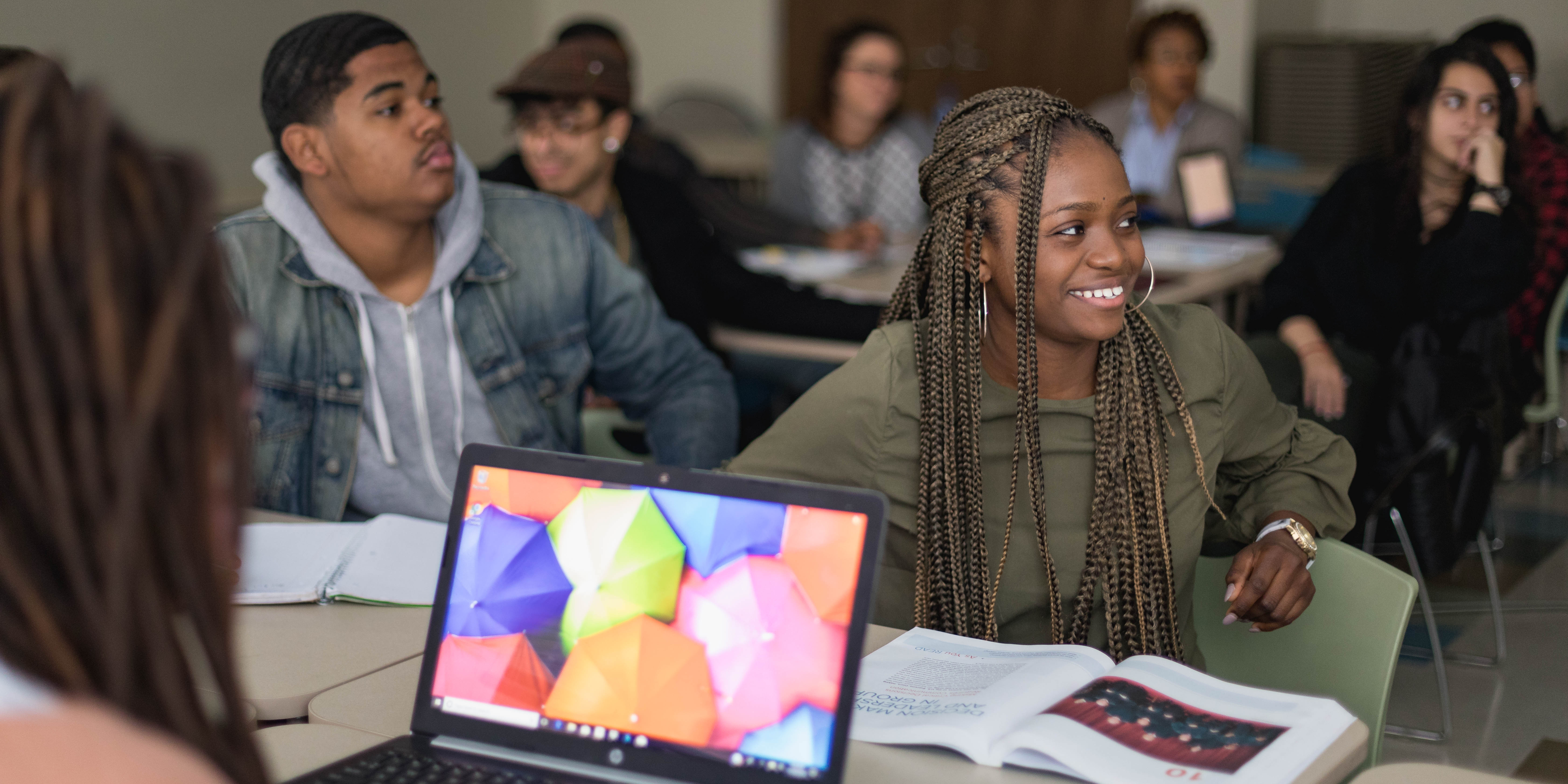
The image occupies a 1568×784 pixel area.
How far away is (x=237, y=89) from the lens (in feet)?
20.6

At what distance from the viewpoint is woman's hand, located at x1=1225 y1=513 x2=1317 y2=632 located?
4.88ft

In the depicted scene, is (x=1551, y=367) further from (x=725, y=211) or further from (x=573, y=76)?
(x=573, y=76)

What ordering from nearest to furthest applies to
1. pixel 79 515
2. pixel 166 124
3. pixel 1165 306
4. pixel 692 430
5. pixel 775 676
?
pixel 79 515, pixel 775 676, pixel 1165 306, pixel 692 430, pixel 166 124

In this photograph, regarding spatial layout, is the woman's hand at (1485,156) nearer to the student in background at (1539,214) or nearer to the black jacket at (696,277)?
the student in background at (1539,214)

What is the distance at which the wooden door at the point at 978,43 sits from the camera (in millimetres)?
6895

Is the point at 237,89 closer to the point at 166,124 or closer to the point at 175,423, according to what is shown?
the point at 166,124

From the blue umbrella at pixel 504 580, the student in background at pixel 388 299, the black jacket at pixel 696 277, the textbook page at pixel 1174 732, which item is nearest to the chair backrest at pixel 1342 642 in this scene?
the textbook page at pixel 1174 732

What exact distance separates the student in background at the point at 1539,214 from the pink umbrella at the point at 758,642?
2656 mm

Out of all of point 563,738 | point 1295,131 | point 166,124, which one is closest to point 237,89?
point 166,124

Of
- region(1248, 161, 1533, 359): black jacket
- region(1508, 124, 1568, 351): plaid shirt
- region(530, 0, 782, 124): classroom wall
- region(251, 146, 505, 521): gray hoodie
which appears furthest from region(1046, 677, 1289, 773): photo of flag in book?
region(530, 0, 782, 124): classroom wall

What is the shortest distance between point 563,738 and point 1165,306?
103 centimetres

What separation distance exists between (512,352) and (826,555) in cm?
129

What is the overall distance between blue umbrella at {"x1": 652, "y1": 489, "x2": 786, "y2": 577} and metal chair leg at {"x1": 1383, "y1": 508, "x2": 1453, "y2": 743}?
6.05 feet

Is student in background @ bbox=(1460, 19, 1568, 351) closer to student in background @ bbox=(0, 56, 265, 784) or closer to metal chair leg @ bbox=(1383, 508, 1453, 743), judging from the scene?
metal chair leg @ bbox=(1383, 508, 1453, 743)
